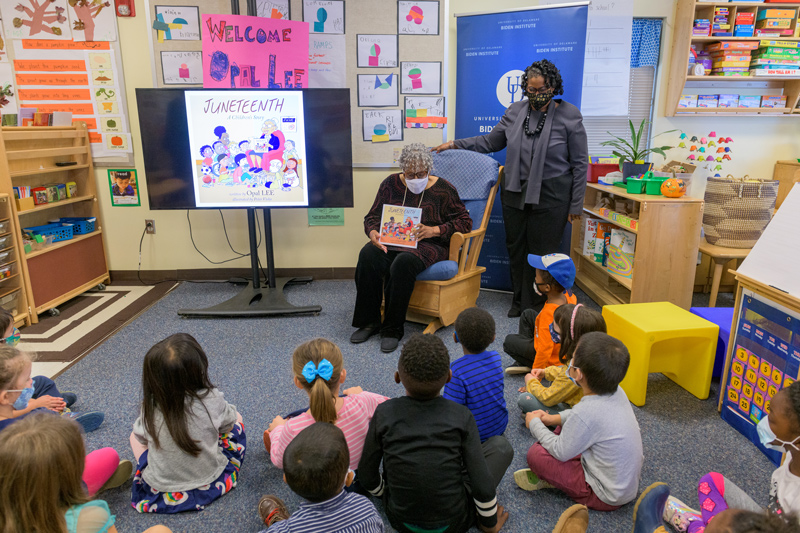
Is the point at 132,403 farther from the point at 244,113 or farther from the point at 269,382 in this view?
the point at 244,113

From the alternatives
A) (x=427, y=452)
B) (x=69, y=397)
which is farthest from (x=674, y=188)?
(x=69, y=397)

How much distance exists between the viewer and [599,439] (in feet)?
5.17

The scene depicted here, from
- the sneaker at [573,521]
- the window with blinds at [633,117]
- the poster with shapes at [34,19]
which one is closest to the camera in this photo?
the sneaker at [573,521]

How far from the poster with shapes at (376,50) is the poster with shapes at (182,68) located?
117 cm

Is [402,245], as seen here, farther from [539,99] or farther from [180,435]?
[180,435]

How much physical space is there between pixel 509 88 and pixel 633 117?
110 cm

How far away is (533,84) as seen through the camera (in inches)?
119

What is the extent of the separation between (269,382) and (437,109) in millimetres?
2434

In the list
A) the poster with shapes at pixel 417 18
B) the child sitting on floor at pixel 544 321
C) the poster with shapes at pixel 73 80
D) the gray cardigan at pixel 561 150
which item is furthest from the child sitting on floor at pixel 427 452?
the poster with shapes at pixel 73 80

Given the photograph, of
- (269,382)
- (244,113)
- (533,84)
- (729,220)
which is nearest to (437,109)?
(533,84)

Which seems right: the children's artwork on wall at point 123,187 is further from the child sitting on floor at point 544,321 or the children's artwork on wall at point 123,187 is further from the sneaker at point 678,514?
the sneaker at point 678,514

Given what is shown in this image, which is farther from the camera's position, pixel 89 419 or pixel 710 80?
pixel 710 80

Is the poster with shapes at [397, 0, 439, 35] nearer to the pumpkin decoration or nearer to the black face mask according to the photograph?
the black face mask

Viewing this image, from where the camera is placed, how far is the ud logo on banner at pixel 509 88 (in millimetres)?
3611
